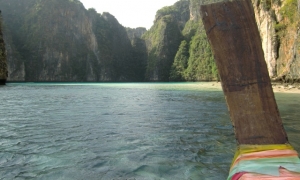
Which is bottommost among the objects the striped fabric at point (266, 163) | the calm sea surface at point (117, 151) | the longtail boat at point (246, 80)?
the calm sea surface at point (117, 151)

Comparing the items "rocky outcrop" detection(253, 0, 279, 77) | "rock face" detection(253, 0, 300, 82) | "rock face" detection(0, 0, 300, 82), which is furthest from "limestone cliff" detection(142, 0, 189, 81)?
"rock face" detection(253, 0, 300, 82)

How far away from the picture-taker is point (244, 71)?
182cm

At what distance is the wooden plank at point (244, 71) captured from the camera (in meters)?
1.79

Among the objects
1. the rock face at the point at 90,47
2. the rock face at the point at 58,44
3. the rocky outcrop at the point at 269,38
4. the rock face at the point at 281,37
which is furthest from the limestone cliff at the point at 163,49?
the rock face at the point at 281,37

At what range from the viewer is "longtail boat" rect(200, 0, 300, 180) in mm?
1788

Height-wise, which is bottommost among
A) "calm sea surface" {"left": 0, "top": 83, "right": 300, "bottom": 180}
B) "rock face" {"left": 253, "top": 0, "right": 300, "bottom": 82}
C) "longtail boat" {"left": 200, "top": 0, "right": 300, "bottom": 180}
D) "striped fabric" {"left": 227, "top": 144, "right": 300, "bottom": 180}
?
"calm sea surface" {"left": 0, "top": 83, "right": 300, "bottom": 180}

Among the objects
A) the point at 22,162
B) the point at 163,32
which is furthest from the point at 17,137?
the point at 163,32

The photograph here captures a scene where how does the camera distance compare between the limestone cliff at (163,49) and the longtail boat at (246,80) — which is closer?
the longtail boat at (246,80)

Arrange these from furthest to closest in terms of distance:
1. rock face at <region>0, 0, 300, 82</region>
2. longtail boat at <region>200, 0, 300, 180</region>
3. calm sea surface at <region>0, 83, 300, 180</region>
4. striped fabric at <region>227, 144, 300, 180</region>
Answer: rock face at <region>0, 0, 300, 82</region> → calm sea surface at <region>0, 83, 300, 180</region> → longtail boat at <region>200, 0, 300, 180</region> → striped fabric at <region>227, 144, 300, 180</region>

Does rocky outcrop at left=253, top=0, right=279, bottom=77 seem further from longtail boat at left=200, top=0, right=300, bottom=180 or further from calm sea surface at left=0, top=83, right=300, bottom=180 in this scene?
longtail boat at left=200, top=0, right=300, bottom=180

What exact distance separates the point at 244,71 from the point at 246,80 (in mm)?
74

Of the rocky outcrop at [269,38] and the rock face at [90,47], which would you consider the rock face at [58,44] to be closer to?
the rock face at [90,47]

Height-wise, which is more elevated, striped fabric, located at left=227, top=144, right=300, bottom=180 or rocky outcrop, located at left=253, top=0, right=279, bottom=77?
rocky outcrop, located at left=253, top=0, right=279, bottom=77

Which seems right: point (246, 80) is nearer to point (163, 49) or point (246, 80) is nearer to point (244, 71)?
point (244, 71)
